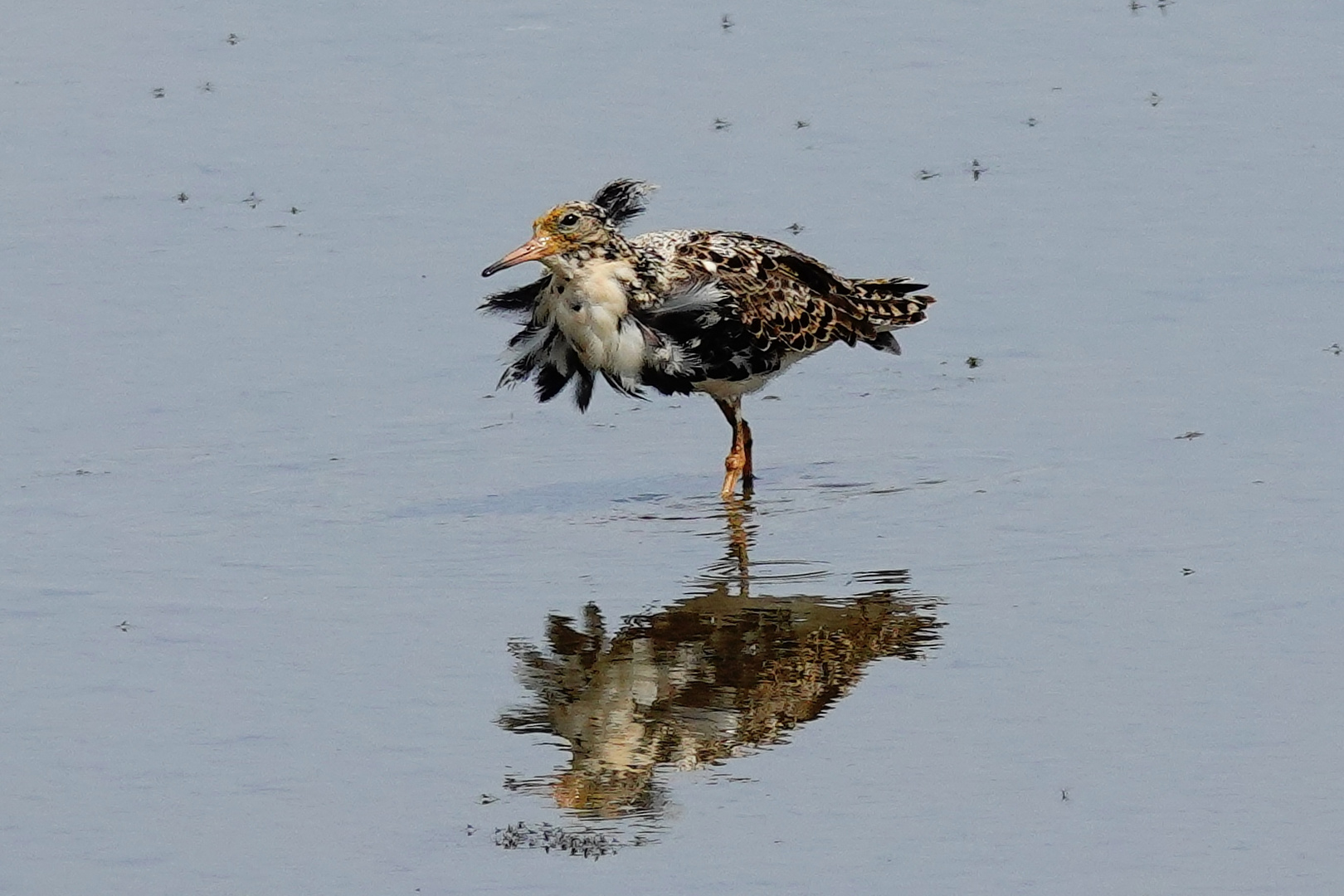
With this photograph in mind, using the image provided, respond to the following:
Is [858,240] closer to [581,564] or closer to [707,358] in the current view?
[707,358]

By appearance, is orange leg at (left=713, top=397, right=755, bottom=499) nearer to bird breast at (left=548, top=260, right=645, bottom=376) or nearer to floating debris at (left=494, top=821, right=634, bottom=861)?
bird breast at (left=548, top=260, right=645, bottom=376)

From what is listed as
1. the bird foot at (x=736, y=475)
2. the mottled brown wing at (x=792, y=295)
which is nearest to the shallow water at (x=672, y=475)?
the bird foot at (x=736, y=475)

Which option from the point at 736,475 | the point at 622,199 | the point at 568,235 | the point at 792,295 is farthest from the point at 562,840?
the point at 792,295

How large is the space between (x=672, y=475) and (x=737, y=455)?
48 cm

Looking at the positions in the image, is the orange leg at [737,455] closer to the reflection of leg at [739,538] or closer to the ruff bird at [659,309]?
the ruff bird at [659,309]

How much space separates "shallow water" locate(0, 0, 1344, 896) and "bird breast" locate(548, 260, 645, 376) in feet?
2.29

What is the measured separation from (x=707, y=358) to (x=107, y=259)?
18.2 feet

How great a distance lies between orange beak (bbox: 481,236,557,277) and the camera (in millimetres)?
12604

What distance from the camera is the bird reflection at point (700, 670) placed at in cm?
938

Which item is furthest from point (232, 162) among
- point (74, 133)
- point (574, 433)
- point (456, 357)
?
point (574, 433)

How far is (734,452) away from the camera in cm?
1363

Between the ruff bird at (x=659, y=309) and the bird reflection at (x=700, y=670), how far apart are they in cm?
163

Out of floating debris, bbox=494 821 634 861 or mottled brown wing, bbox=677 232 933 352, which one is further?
mottled brown wing, bbox=677 232 933 352

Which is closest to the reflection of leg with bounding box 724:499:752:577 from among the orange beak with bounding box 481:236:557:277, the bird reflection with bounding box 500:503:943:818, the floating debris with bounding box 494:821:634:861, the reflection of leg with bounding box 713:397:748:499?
the bird reflection with bounding box 500:503:943:818
